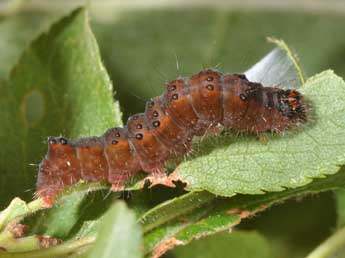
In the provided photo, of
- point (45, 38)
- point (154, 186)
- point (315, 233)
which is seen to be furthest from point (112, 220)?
point (315, 233)

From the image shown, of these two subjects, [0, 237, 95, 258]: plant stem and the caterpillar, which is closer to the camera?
[0, 237, 95, 258]: plant stem

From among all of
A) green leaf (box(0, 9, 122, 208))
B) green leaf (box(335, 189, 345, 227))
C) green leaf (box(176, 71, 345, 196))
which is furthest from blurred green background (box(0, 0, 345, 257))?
green leaf (box(176, 71, 345, 196))

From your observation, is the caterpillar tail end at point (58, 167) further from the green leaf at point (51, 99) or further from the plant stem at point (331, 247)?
the plant stem at point (331, 247)

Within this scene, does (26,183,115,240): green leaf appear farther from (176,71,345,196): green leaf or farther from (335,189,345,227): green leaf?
(335,189,345,227): green leaf

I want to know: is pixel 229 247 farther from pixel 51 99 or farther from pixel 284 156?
pixel 51 99

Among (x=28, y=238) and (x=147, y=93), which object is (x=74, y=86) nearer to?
(x=28, y=238)

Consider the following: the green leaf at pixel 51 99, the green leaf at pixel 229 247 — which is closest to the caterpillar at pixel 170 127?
the green leaf at pixel 51 99
